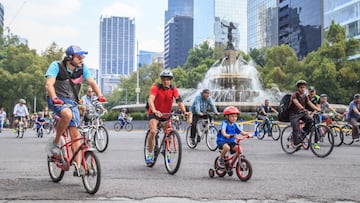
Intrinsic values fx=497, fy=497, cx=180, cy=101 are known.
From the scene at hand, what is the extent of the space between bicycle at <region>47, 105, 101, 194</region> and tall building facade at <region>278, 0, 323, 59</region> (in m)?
89.2

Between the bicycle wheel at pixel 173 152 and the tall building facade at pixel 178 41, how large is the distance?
174m

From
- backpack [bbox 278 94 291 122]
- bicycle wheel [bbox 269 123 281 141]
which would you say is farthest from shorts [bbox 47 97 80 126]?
bicycle wheel [bbox 269 123 281 141]

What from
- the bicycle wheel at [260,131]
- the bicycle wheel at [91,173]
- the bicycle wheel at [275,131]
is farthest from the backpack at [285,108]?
the bicycle wheel at [260,131]

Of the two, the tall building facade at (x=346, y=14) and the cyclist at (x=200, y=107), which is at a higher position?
the tall building facade at (x=346, y=14)

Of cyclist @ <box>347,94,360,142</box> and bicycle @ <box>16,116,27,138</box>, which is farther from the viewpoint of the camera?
bicycle @ <box>16,116,27,138</box>

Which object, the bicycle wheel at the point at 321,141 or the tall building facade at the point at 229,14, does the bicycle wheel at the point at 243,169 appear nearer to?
the bicycle wheel at the point at 321,141

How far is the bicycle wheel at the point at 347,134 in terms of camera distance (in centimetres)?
1625

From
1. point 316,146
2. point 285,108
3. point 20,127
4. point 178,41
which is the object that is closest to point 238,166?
point 316,146

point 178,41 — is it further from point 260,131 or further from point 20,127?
point 260,131

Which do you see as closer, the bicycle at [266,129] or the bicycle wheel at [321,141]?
the bicycle wheel at [321,141]

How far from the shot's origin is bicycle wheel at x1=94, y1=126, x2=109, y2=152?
12797 millimetres

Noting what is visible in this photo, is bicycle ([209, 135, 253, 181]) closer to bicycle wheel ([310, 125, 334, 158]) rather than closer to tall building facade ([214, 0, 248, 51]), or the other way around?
bicycle wheel ([310, 125, 334, 158])

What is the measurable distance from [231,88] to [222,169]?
34.4m

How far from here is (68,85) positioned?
22.4 ft
